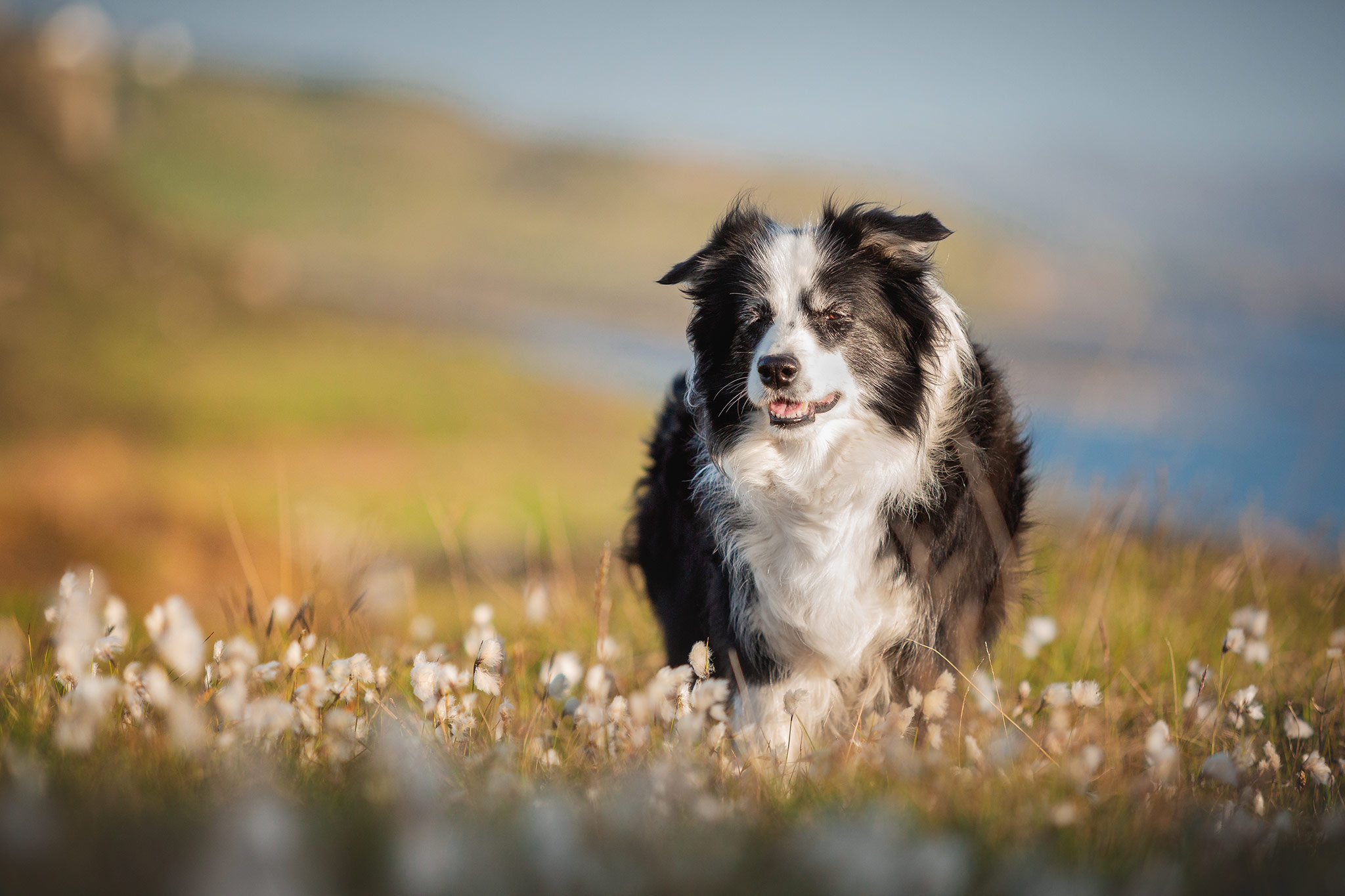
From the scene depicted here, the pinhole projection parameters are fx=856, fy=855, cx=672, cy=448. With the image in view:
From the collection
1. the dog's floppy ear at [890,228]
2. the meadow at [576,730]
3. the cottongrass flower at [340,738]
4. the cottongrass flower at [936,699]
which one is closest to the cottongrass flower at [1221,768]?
the meadow at [576,730]

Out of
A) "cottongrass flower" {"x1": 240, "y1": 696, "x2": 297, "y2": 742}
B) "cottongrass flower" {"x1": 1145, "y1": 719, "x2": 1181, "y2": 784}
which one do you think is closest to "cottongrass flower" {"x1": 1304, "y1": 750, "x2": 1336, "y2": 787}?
"cottongrass flower" {"x1": 1145, "y1": 719, "x2": 1181, "y2": 784}

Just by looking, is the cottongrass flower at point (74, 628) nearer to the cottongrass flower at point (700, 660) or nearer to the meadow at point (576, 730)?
the meadow at point (576, 730)

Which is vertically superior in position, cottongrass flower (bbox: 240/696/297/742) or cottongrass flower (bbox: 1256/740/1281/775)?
cottongrass flower (bbox: 240/696/297/742)

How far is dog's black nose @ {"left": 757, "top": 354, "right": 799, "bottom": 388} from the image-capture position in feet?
10.5

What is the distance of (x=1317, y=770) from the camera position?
2.55m

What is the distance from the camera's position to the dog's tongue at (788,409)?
10.7ft

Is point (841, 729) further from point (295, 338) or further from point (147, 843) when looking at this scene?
point (295, 338)

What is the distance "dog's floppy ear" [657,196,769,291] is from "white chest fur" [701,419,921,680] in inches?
31.4

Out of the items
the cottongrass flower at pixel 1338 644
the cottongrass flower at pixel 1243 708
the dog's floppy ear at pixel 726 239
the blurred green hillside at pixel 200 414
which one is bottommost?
the blurred green hillside at pixel 200 414

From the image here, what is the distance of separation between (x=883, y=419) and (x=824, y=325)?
45 cm

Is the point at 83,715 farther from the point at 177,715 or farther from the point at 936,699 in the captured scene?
the point at 936,699

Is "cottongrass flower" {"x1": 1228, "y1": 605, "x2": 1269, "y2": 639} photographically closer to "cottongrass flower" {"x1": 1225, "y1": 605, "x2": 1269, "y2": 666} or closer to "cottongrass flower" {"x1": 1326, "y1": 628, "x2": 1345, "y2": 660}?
"cottongrass flower" {"x1": 1225, "y1": 605, "x2": 1269, "y2": 666}

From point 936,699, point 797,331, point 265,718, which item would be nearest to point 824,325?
point 797,331

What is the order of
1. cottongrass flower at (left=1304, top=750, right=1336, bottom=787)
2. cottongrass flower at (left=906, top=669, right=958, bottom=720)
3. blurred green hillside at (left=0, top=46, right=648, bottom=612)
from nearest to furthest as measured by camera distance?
cottongrass flower at (left=906, top=669, right=958, bottom=720) < cottongrass flower at (left=1304, top=750, right=1336, bottom=787) < blurred green hillside at (left=0, top=46, right=648, bottom=612)
